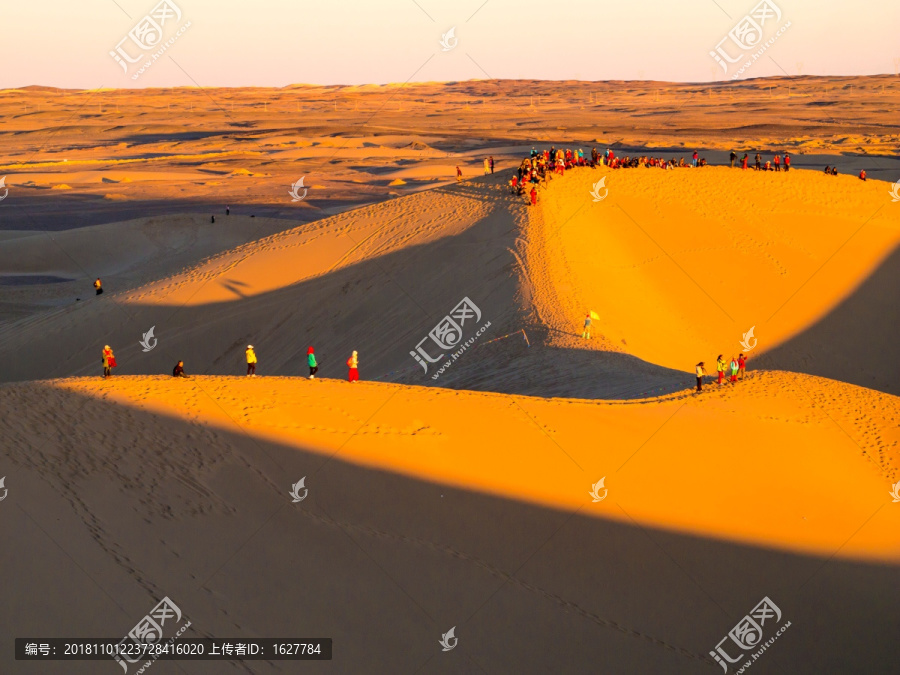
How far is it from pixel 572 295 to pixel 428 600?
14.3 meters

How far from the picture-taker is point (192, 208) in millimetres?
64188

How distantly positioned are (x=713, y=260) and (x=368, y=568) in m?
20.9

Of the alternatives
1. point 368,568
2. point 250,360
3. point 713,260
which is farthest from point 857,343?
point 368,568

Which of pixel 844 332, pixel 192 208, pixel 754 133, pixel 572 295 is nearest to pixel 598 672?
pixel 572 295

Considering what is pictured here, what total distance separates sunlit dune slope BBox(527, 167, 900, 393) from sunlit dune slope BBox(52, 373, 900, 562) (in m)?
6.32

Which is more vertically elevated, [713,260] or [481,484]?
[713,260]

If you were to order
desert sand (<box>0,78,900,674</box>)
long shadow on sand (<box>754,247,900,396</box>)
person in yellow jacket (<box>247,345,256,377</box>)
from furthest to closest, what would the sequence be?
long shadow on sand (<box>754,247,900,396</box>)
person in yellow jacket (<box>247,345,256,377</box>)
desert sand (<box>0,78,900,674</box>)

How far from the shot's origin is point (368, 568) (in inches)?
384

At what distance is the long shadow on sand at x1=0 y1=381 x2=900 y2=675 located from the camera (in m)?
8.55

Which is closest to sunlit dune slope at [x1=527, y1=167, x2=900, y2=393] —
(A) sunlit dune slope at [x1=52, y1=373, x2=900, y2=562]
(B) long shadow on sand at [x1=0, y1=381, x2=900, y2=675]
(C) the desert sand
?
(C) the desert sand

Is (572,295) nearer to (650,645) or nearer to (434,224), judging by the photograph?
(434,224)

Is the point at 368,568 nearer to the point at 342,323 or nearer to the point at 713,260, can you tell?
the point at 342,323

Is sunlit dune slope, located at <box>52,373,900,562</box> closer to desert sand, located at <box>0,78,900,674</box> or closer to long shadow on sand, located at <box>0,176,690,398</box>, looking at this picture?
desert sand, located at <box>0,78,900,674</box>

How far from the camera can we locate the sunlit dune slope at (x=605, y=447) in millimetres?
11625
